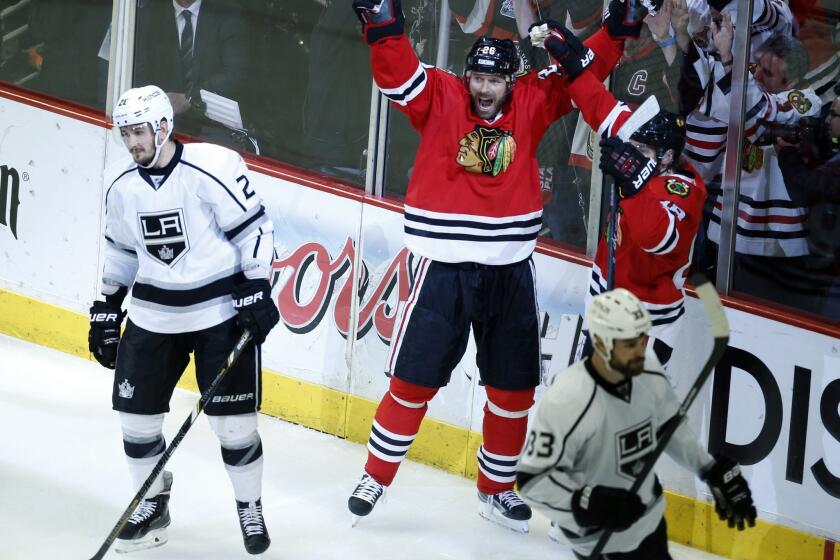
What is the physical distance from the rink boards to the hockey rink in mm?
174

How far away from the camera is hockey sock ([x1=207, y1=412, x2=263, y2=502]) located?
4090mm

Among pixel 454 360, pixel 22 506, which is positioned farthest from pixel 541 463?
pixel 22 506

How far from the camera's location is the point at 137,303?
407cm

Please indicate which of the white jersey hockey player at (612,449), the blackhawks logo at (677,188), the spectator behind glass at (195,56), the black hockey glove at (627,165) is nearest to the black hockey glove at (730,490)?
the white jersey hockey player at (612,449)

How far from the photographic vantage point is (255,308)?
13.0ft

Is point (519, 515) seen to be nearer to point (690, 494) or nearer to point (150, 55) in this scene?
point (690, 494)

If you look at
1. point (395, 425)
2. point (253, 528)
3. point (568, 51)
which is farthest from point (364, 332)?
point (568, 51)

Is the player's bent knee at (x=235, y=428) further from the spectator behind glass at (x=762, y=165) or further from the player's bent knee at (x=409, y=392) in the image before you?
the spectator behind glass at (x=762, y=165)

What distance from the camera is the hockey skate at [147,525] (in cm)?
423

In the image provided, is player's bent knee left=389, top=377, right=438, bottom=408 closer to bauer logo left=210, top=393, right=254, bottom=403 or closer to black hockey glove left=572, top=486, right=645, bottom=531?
bauer logo left=210, top=393, right=254, bottom=403

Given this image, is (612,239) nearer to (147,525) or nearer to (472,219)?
(472,219)

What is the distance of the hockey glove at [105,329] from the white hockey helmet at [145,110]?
46 centimetres

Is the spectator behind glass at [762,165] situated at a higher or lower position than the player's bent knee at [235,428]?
higher

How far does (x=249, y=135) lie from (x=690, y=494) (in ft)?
7.58
